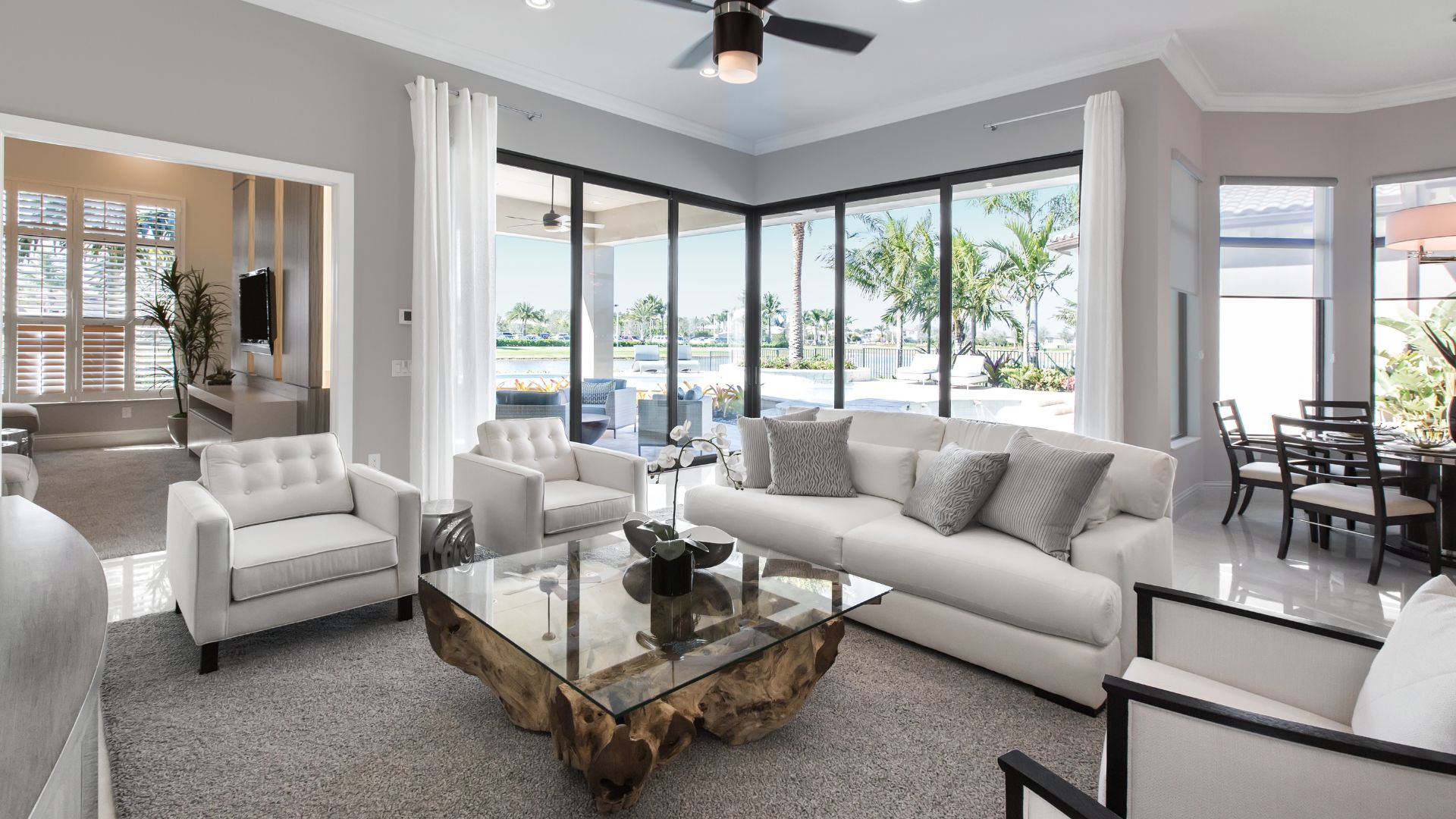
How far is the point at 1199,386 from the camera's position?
586 cm

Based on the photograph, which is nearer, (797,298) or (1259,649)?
(1259,649)

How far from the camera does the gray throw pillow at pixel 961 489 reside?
9.70 feet

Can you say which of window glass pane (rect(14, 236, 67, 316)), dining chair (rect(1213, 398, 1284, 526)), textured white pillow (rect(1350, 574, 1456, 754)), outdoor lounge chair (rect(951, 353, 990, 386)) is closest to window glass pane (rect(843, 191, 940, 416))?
outdoor lounge chair (rect(951, 353, 990, 386))

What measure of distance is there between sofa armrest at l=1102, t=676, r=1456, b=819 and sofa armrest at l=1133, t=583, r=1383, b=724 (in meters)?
0.47

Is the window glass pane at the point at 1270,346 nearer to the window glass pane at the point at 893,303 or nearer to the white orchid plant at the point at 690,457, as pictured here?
the window glass pane at the point at 893,303

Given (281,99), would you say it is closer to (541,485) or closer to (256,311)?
(541,485)

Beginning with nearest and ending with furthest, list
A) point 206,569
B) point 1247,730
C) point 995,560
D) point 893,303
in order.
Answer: point 1247,730 → point 206,569 → point 995,560 → point 893,303

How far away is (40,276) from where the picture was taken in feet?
23.9

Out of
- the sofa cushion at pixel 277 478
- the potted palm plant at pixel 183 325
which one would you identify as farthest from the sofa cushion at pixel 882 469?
the potted palm plant at pixel 183 325

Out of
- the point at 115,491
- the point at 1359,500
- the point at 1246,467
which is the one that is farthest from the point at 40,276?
the point at 1359,500

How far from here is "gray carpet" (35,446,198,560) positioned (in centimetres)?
426

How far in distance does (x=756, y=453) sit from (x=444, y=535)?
161 cm

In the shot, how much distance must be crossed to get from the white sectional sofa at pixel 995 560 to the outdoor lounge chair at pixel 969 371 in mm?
2179

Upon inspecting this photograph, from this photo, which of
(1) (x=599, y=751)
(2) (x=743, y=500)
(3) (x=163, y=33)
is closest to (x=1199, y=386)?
(2) (x=743, y=500)
